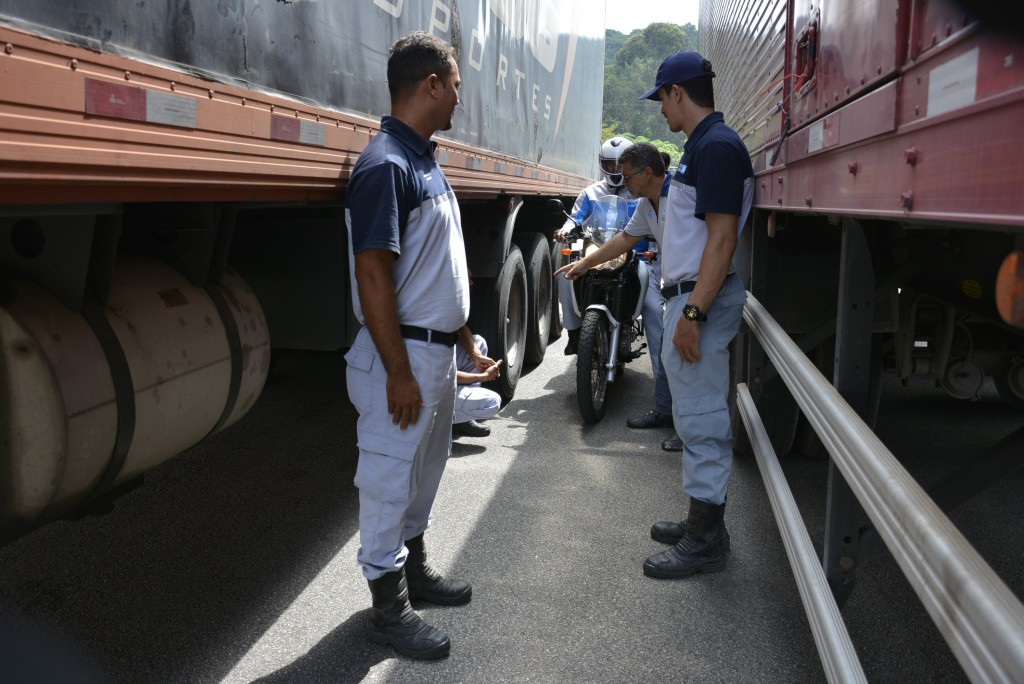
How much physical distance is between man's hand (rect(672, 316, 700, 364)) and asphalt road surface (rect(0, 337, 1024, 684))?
0.88m

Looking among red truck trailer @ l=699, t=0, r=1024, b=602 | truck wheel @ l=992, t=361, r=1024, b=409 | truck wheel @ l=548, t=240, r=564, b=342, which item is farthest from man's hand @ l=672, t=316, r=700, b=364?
truck wheel @ l=548, t=240, r=564, b=342

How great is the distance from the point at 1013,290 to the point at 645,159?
8.91 ft

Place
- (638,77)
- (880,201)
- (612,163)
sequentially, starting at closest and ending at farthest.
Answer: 1. (880,201)
2. (612,163)
3. (638,77)

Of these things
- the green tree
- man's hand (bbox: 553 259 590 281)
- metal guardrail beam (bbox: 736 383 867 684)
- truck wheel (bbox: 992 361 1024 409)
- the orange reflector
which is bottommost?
metal guardrail beam (bbox: 736 383 867 684)

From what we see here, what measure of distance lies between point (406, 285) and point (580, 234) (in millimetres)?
3437

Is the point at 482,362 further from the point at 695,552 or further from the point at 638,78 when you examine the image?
the point at 638,78

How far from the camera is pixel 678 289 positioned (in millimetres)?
3354

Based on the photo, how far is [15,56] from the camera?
1429 millimetres

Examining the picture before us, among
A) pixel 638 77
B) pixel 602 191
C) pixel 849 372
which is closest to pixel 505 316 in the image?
pixel 602 191

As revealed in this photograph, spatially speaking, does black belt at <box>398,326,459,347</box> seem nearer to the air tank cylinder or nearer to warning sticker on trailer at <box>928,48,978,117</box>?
the air tank cylinder

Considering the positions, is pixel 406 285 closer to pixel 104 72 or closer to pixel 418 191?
pixel 418 191

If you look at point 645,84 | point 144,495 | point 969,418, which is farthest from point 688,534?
point 645,84

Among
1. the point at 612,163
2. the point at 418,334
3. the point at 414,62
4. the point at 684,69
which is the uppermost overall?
the point at 684,69

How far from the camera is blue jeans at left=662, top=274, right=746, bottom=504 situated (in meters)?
3.32
